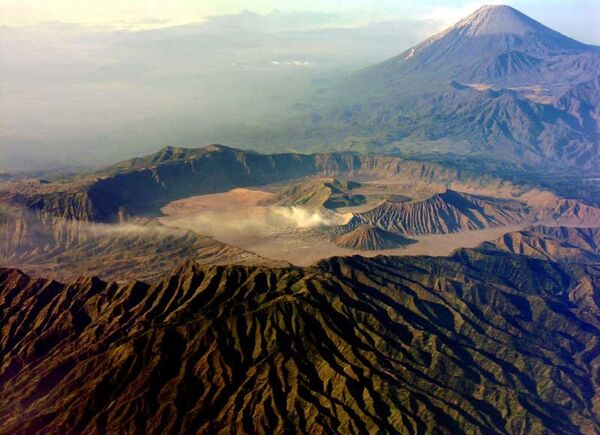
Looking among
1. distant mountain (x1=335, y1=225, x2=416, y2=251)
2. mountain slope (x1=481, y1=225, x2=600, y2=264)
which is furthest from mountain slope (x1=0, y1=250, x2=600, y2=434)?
mountain slope (x1=481, y1=225, x2=600, y2=264)

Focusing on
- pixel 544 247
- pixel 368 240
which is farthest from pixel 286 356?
pixel 544 247

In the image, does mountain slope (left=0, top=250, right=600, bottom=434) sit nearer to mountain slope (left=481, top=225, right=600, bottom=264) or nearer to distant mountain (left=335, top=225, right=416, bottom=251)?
distant mountain (left=335, top=225, right=416, bottom=251)

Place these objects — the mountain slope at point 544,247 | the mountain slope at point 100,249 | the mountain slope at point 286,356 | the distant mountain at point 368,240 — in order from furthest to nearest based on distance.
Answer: the distant mountain at point 368,240 < the mountain slope at point 544,247 < the mountain slope at point 100,249 < the mountain slope at point 286,356

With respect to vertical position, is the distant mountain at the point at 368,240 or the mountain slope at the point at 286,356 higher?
the mountain slope at the point at 286,356

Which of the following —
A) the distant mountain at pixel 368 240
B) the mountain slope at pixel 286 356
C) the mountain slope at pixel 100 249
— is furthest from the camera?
the distant mountain at pixel 368 240

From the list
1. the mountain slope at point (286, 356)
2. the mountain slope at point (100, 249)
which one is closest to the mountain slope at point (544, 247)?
the mountain slope at point (286, 356)

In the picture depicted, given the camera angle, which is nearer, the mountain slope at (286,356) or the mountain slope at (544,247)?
the mountain slope at (286,356)

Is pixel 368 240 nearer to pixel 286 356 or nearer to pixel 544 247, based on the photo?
pixel 544 247

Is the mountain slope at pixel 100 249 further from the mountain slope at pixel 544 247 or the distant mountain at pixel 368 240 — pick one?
the mountain slope at pixel 544 247
